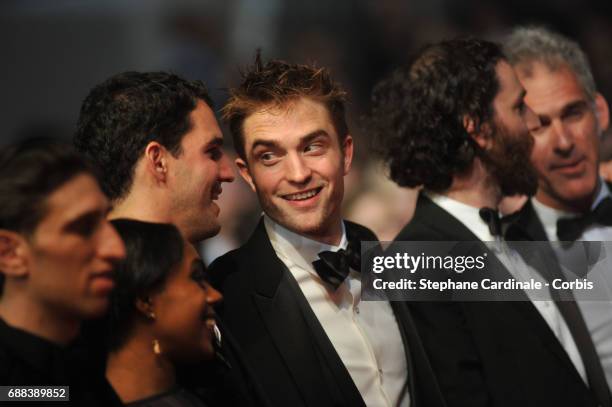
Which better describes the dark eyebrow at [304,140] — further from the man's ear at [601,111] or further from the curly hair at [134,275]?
the man's ear at [601,111]

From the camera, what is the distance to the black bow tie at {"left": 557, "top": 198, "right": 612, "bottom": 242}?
9.99 ft

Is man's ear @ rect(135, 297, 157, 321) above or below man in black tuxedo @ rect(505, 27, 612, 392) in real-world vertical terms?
below

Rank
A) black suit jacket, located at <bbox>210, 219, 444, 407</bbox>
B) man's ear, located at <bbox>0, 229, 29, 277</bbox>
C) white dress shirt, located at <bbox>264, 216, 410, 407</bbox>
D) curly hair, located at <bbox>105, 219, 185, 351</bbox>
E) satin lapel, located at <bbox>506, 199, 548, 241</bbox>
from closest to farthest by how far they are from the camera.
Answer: man's ear, located at <bbox>0, 229, 29, 277</bbox> < curly hair, located at <bbox>105, 219, 185, 351</bbox> < black suit jacket, located at <bbox>210, 219, 444, 407</bbox> < white dress shirt, located at <bbox>264, 216, 410, 407</bbox> < satin lapel, located at <bbox>506, 199, 548, 241</bbox>

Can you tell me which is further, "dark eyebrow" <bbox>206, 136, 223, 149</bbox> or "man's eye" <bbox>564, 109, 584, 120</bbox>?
"man's eye" <bbox>564, 109, 584, 120</bbox>

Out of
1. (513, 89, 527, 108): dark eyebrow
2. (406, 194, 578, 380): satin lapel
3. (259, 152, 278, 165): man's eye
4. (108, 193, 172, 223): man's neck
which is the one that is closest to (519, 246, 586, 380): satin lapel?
(406, 194, 578, 380): satin lapel

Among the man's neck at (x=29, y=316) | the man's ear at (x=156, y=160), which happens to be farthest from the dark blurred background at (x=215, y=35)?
the man's neck at (x=29, y=316)

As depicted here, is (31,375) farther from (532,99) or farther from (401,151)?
(532,99)

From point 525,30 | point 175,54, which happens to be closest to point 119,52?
point 175,54

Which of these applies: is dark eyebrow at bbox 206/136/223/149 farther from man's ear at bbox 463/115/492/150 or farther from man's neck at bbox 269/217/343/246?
man's ear at bbox 463/115/492/150

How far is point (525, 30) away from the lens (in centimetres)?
338

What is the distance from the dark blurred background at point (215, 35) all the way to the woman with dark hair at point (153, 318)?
11.9 feet

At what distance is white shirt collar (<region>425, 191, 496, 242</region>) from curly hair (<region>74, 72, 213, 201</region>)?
0.82m

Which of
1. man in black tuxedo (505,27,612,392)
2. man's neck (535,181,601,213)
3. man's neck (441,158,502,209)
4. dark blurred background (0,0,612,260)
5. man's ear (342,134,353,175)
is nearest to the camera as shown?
man's ear (342,134,353,175)

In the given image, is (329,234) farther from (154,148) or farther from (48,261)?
(48,261)
